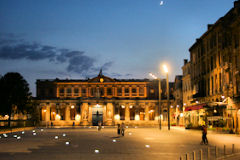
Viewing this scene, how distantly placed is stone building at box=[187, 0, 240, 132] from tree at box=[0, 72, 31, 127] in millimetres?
34373

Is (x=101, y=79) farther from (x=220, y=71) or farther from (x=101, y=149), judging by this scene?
(x=101, y=149)

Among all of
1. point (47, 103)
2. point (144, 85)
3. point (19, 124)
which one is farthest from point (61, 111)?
point (19, 124)

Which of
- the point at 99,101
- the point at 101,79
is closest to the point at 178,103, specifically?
the point at 99,101

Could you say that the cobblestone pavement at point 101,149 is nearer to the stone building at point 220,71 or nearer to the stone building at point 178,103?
the stone building at point 220,71

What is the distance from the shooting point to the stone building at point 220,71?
46.3 meters

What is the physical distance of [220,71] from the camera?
5359 centimetres

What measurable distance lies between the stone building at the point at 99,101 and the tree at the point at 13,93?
34.6 m

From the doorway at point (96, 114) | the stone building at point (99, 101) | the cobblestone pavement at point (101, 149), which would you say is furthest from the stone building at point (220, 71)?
the doorway at point (96, 114)

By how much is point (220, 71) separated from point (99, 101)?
76395 mm

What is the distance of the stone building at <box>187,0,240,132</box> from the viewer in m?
46.3

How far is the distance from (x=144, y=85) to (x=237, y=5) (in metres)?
93.0

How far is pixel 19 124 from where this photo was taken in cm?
7612

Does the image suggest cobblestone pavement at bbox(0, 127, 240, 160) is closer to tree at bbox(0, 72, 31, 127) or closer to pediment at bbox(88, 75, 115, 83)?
tree at bbox(0, 72, 31, 127)

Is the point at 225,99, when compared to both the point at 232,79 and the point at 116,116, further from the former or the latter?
the point at 116,116
